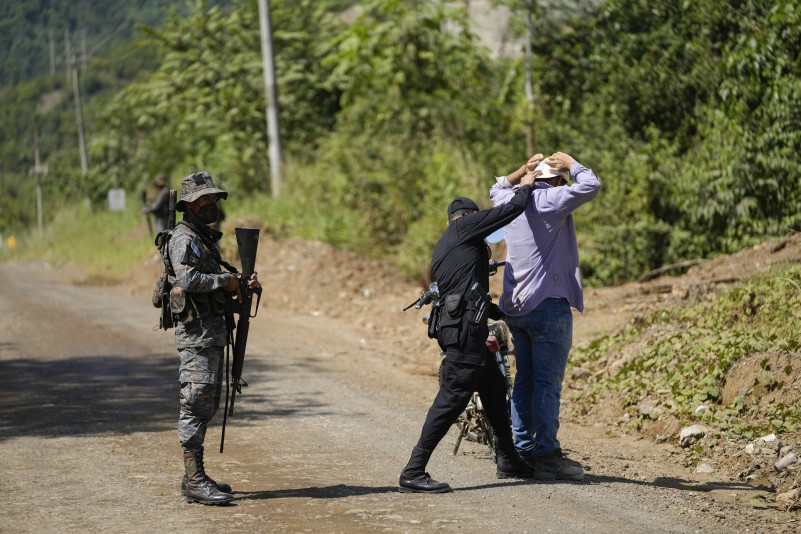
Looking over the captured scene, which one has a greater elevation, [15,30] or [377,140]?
[15,30]

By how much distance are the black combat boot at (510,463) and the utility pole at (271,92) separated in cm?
1595

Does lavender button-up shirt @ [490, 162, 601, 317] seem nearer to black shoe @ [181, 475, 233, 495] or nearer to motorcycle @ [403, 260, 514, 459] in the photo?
motorcycle @ [403, 260, 514, 459]

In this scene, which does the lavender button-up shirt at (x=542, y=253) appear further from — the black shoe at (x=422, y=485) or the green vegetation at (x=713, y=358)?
the green vegetation at (x=713, y=358)

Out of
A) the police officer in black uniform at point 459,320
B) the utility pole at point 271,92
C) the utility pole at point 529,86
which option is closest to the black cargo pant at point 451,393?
the police officer in black uniform at point 459,320

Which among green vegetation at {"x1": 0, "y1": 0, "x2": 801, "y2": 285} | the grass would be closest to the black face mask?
green vegetation at {"x1": 0, "y1": 0, "x2": 801, "y2": 285}

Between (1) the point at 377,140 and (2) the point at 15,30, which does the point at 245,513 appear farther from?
(2) the point at 15,30

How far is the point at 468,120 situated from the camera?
21.0 meters

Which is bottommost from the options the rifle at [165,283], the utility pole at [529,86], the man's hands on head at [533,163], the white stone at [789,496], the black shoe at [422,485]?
the white stone at [789,496]

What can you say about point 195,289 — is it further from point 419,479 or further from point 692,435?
point 692,435

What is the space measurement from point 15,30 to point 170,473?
5283cm

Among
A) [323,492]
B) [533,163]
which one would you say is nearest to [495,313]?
[533,163]

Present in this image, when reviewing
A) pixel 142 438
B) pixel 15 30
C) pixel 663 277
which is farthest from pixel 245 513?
pixel 15 30

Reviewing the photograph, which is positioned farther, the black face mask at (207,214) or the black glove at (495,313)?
the black glove at (495,313)

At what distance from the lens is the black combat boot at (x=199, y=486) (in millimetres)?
6406
